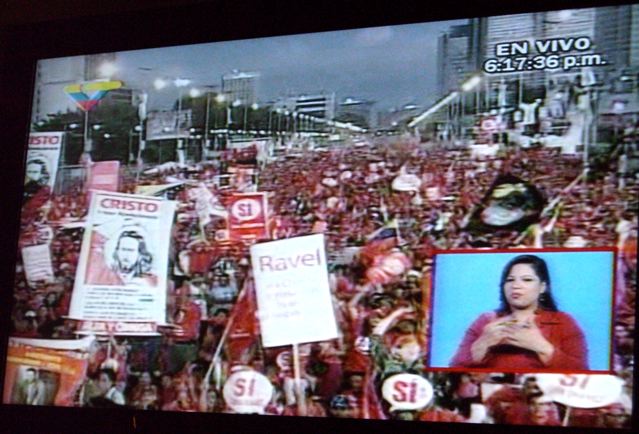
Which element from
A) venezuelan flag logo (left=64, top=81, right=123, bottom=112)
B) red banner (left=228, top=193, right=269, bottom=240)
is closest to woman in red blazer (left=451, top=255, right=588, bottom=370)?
red banner (left=228, top=193, right=269, bottom=240)

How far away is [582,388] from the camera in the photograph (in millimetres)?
2012

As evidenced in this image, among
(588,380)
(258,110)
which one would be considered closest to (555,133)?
(588,380)

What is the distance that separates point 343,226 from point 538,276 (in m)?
0.42

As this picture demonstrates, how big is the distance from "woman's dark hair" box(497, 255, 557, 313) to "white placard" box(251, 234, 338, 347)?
1.16ft

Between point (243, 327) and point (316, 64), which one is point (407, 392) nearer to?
point (243, 327)

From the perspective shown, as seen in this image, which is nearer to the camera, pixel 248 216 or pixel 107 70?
pixel 248 216

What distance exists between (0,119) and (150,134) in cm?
41

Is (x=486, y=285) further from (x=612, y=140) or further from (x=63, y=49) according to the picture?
(x=63, y=49)

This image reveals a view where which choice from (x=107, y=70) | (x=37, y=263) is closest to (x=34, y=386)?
(x=37, y=263)

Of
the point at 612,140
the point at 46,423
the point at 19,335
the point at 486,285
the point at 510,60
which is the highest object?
the point at 510,60

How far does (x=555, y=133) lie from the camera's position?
212 centimetres

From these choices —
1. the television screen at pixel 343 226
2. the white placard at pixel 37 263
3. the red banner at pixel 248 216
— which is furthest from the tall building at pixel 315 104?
the white placard at pixel 37 263

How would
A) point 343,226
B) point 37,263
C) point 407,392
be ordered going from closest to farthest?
1. point 407,392
2. point 343,226
3. point 37,263

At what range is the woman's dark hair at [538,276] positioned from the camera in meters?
2.06
